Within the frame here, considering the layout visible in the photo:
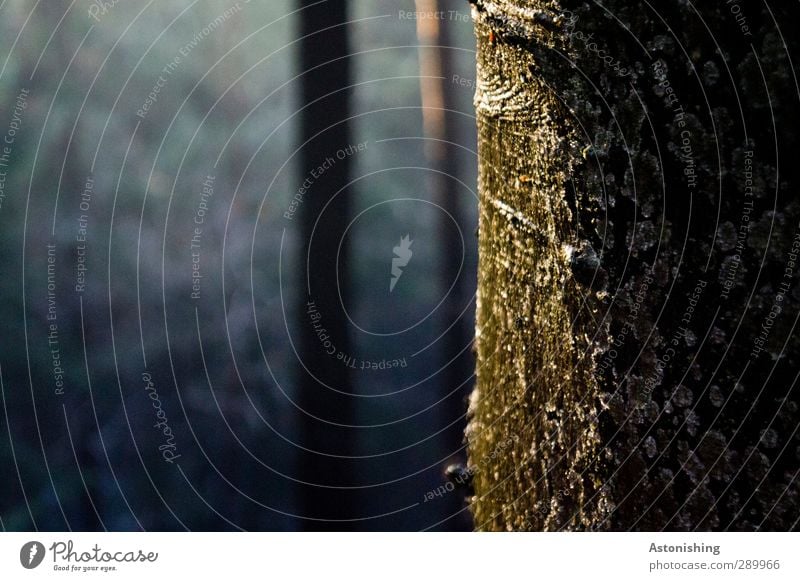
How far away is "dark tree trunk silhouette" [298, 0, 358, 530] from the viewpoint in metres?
1.28

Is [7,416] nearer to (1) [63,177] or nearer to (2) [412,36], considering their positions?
(1) [63,177]

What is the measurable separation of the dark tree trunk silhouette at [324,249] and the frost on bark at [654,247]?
27.0 inches

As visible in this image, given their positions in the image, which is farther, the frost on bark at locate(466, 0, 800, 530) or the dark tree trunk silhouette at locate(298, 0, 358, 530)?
the dark tree trunk silhouette at locate(298, 0, 358, 530)

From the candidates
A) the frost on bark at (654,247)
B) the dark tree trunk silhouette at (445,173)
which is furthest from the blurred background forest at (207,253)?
the frost on bark at (654,247)

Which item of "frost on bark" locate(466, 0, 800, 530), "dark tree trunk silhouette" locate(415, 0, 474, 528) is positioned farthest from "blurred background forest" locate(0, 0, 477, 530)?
"frost on bark" locate(466, 0, 800, 530)

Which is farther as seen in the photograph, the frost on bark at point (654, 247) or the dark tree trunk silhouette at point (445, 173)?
the dark tree trunk silhouette at point (445, 173)

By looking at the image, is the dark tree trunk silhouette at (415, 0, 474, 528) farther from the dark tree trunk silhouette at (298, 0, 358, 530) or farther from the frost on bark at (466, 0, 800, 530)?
the frost on bark at (466, 0, 800, 530)

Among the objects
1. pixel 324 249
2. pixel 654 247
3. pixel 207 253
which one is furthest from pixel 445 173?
pixel 654 247

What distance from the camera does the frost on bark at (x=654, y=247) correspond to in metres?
0.51

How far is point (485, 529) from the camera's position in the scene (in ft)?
2.45

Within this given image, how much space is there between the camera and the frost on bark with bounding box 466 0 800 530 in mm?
513

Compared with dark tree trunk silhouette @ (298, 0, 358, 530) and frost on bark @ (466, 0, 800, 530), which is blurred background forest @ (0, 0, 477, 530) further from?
frost on bark @ (466, 0, 800, 530)

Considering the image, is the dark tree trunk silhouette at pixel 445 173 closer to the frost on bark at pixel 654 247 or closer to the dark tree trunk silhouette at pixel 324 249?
the dark tree trunk silhouette at pixel 324 249
